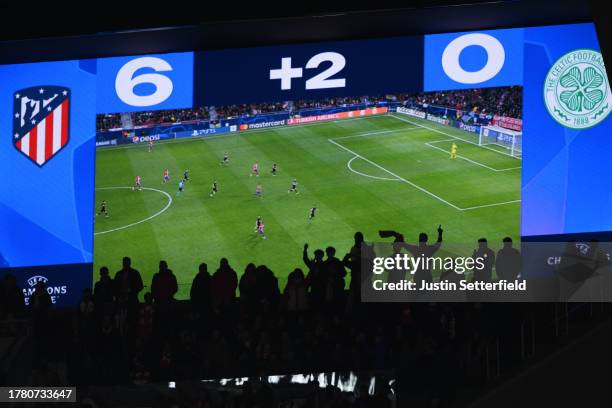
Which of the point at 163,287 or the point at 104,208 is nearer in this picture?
the point at 163,287

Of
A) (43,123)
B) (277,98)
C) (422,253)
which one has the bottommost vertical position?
(422,253)

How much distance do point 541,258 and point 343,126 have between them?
350 inches

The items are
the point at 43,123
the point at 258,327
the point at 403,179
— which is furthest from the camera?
the point at 403,179

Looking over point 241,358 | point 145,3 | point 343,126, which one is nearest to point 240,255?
point 343,126

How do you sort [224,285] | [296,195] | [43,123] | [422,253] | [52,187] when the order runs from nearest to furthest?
[224,285], [422,253], [52,187], [43,123], [296,195]

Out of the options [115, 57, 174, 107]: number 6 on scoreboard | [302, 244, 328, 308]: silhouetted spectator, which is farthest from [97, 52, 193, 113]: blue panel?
[302, 244, 328, 308]: silhouetted spectator

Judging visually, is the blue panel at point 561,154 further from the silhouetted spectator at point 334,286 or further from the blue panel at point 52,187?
the blue panel at point 52,187

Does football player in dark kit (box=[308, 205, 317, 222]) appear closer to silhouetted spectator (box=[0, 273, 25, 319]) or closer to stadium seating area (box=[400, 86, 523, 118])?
stadium seating area (box=[400, 86, 523, 118])

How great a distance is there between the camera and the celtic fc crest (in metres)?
12.1

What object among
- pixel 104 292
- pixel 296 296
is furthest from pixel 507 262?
pixel 104 292

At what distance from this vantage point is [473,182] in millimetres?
19562

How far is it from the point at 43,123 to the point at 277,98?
10.5 ft

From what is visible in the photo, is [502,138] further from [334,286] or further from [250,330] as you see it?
[250,330]

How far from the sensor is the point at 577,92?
12.1 meters
